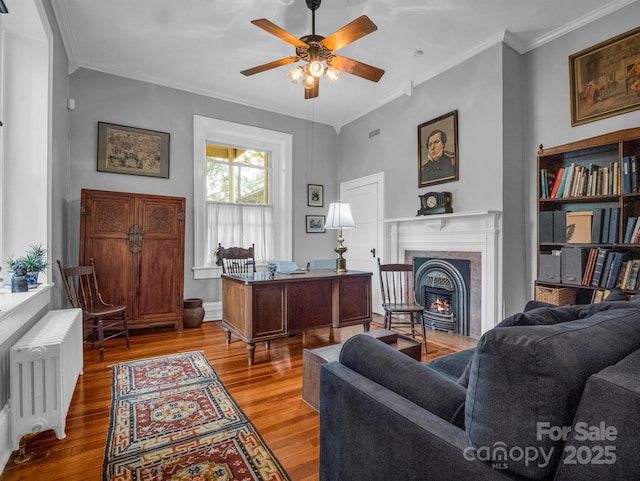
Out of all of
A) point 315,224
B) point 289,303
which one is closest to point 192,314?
point 289,303

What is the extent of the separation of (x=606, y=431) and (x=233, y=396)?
226cm

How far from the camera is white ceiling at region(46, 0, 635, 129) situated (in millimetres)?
3037

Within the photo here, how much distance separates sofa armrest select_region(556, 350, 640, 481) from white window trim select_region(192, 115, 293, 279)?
15.0ft

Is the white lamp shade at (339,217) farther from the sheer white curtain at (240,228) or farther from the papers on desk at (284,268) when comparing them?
the sheer white curtain at (240,228)

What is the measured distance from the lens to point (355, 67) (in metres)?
2.98

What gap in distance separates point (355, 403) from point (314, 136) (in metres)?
5.23

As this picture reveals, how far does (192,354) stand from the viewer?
3.27 m

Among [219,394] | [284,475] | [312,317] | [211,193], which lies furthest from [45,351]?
[211,193]

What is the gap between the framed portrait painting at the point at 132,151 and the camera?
4.14 metres

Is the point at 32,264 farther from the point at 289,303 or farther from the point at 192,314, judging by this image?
the point at 192,314

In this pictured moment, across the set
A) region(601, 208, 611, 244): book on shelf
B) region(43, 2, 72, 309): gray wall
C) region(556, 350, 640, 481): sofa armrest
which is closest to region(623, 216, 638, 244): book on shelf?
region(601, 208, 611, 244): book on shelf

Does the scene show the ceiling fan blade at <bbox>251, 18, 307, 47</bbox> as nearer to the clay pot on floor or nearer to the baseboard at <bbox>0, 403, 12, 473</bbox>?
the baseboard at <bbox>0, 403, 12, 473</bbox>

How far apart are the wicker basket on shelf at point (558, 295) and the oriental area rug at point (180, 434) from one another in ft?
8.95

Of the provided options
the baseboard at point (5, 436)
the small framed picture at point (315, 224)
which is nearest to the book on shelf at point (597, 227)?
the small framed picture at point (315, 224)
